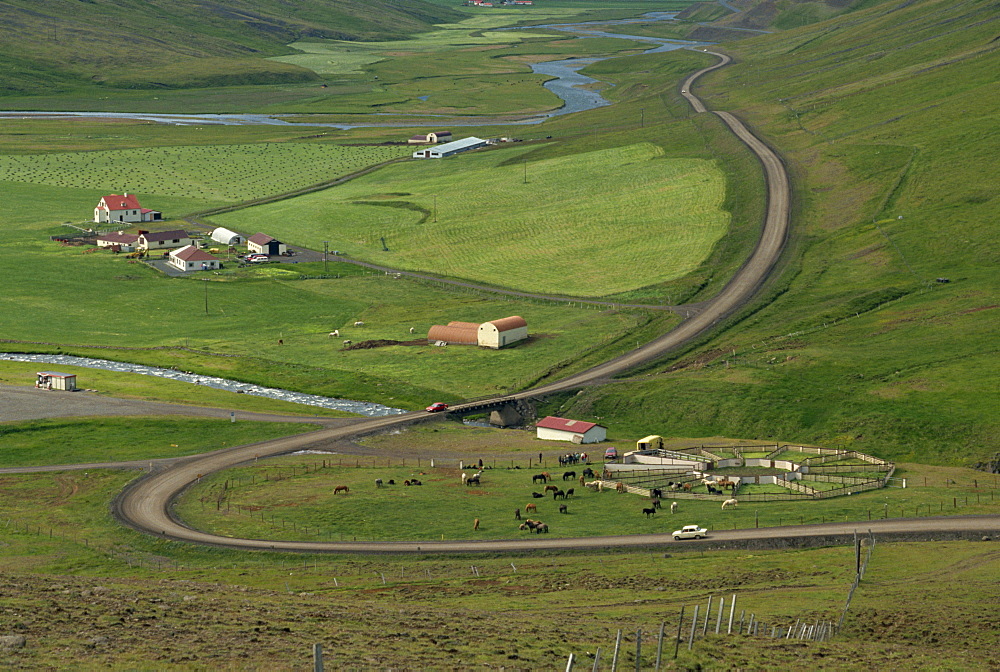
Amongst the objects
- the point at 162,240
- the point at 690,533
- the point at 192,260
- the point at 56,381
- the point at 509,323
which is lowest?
the point at 690,533

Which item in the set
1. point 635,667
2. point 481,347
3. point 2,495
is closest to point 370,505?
point 2,495

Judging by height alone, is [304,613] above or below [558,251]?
below

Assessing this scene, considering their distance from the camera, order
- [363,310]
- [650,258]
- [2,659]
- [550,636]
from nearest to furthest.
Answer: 1. [2,659]
2. [550,636]
3. [363,310]
4. [650,258]

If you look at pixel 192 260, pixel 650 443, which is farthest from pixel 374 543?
pixel 192 260

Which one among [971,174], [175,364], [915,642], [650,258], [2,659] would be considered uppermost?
[971,174]

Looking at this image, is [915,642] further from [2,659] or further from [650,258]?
[650,258]

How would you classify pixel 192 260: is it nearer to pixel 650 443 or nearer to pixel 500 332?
pixel 500 332

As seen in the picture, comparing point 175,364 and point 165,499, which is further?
point 175,364

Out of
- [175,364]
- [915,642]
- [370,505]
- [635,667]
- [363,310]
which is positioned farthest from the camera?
[363,310]
